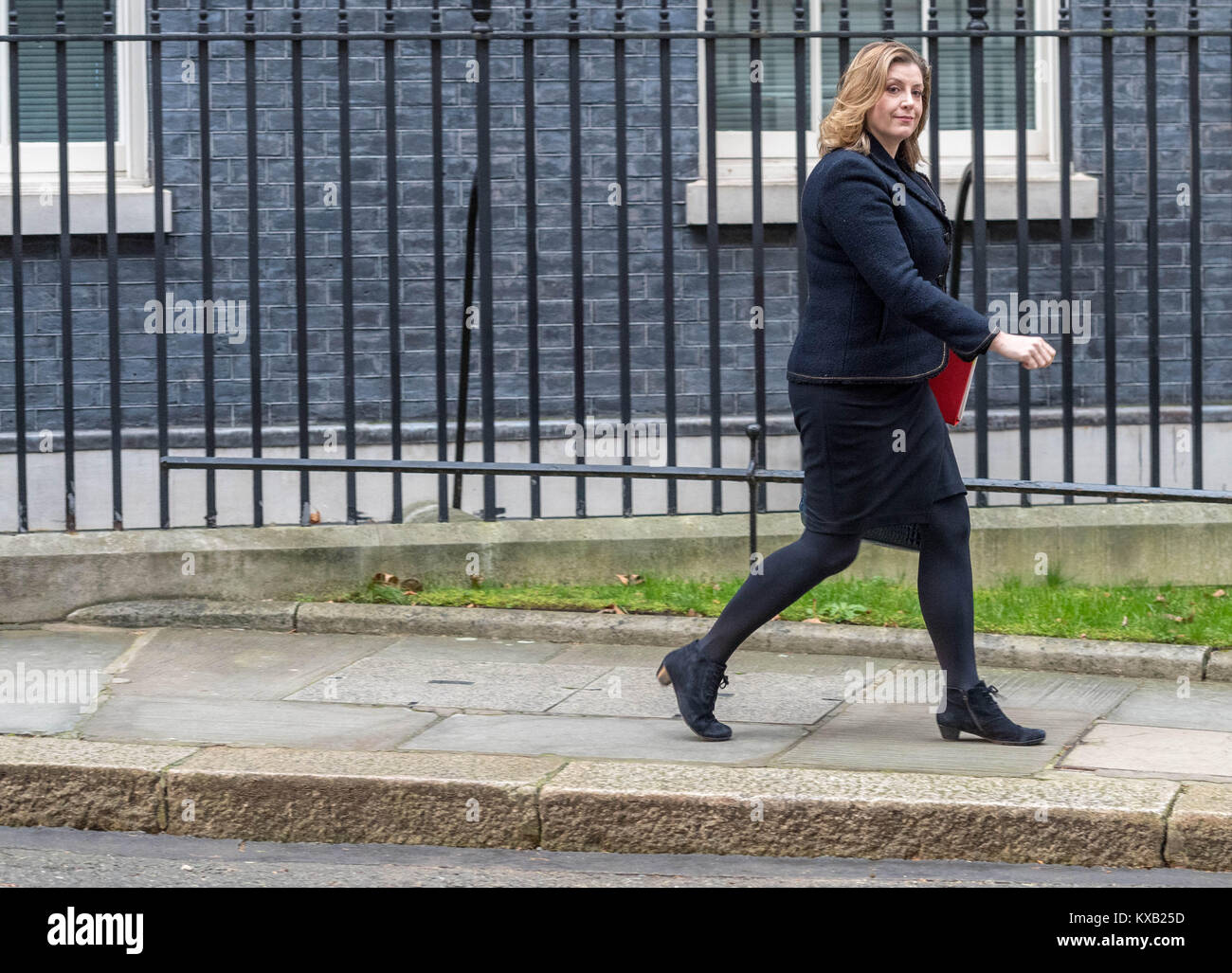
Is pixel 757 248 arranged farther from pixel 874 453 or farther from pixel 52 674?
pixel 52 674

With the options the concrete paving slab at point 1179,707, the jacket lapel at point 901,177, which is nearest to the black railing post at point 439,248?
the jacket lapel at point 901,177

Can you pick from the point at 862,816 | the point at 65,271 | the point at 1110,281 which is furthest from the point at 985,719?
the point at 65,271

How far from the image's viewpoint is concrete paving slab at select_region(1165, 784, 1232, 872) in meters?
4.12

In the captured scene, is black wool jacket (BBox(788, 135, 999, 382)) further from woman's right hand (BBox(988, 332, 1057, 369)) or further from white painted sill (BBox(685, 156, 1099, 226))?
white painted sill (BBox(685, 156, 1099, 226))

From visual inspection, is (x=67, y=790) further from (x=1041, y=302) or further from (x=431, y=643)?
(x=1041, y=302)

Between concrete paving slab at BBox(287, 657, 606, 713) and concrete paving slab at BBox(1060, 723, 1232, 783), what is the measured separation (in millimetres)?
1621

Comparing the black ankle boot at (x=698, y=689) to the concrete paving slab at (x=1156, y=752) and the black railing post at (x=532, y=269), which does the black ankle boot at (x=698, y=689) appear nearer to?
the concrete paving slab at (x=1156, y=752)

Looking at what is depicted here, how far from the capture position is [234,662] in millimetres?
5902

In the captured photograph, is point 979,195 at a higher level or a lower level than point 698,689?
higher

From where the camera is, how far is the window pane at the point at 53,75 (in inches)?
338

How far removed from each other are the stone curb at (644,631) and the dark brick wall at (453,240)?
2.30 m

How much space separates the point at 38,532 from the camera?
6.55 meters

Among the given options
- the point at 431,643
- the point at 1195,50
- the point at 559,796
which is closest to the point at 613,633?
the point at 431,643

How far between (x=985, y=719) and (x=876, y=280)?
126 cm
